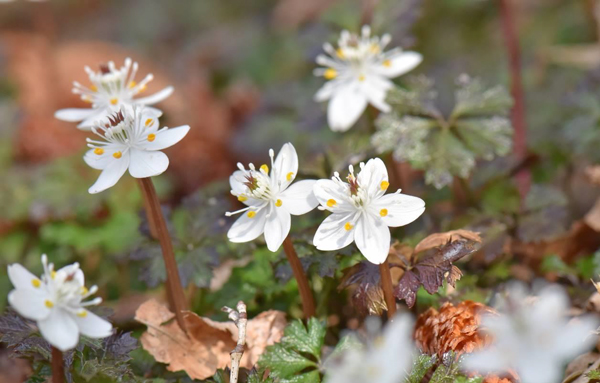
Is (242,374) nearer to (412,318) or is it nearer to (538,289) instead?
(412,318)

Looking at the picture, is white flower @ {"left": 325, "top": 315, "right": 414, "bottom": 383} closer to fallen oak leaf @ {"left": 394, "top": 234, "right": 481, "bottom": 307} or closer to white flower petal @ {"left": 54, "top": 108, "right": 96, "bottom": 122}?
fallen oak leaf @ {"left": 394, "top": 234, "right": 481, "bottom": 307}

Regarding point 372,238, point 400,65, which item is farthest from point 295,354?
point 400,65

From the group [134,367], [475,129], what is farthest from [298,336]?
[475,129]

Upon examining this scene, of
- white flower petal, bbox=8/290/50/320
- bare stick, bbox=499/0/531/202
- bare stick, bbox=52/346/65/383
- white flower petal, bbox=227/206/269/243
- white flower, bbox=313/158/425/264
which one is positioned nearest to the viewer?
white flower petal, bbox=8/290/50/320

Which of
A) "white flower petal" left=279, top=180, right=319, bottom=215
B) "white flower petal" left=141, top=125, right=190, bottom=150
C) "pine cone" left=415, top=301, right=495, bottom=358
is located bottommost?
"pine cone" left=415, top=301, right=495, bottom=358

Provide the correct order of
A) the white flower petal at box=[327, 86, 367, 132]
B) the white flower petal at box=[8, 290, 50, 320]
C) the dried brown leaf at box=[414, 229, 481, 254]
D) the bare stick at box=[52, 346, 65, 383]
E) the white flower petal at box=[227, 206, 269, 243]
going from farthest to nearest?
the white flower petal at box=[327, 86, 367, 132]
the dried brown leaf at box=[414, 229, 481, 254]
the white flower petal at box=[227, 206, 269, 243]
the bare stick at box=[52, 346, 65, 383]
the white flower petal at box=[8, 290, 50, 320]

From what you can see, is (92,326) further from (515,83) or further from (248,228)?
(515,83)

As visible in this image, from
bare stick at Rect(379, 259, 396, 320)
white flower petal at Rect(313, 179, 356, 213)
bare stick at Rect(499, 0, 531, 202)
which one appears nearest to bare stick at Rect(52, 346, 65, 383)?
white flower petal at Rect(313, 179, 356, 213)

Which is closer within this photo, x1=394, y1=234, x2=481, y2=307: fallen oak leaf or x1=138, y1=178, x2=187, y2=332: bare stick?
x1=394, y1=234, x2=481, y2=307: fallen oak leaf
